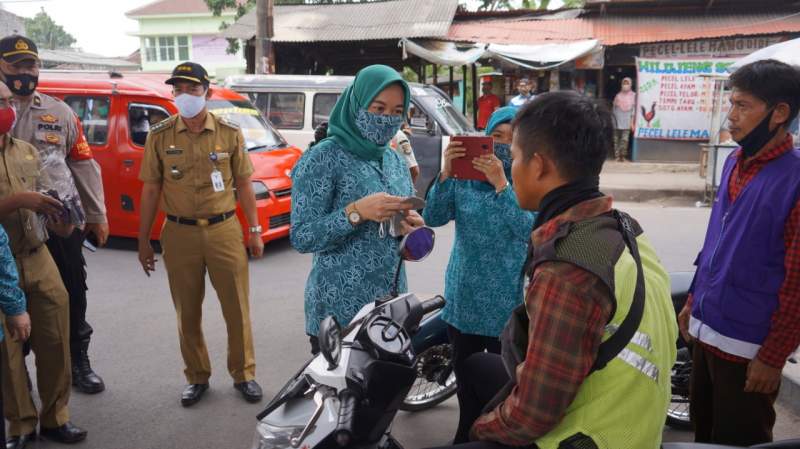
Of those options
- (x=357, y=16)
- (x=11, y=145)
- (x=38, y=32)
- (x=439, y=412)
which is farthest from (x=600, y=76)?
(x=38, y=32)

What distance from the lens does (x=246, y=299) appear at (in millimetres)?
3771

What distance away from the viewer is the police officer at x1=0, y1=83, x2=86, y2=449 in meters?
2.87

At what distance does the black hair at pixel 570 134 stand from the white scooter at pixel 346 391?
638mm

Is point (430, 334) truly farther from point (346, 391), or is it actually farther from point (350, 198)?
point (346, 391)

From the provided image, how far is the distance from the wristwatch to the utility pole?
433 inches

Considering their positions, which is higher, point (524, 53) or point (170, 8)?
point (170, 8)

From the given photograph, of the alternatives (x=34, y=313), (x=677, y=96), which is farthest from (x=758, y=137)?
(x=677, y=96)

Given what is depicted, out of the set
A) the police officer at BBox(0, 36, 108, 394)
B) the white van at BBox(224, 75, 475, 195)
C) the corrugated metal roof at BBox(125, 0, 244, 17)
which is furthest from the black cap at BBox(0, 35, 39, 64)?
the corrugated metal roof at BBox(125, 0, 244, 17)

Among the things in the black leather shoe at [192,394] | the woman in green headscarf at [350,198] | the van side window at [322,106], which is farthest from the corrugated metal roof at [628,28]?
the woman in green headscarf at [350,198]

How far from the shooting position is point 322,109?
9.63 metres

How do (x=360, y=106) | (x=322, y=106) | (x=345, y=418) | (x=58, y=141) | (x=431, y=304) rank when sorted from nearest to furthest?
(x=345, y=418) → (x=431, y=304) → (x=360, y=106) → (x=58, y=141) → (x=322, y=106)

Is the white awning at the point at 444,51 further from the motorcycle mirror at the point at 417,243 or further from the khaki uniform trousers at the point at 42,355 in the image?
the motorcycle mirror at the point at 417,243

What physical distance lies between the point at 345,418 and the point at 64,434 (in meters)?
2.25

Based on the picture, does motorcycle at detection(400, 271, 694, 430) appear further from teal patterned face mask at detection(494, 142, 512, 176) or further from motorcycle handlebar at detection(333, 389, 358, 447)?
motorcycle handlebar at detection(333, 389, 358, 447)
